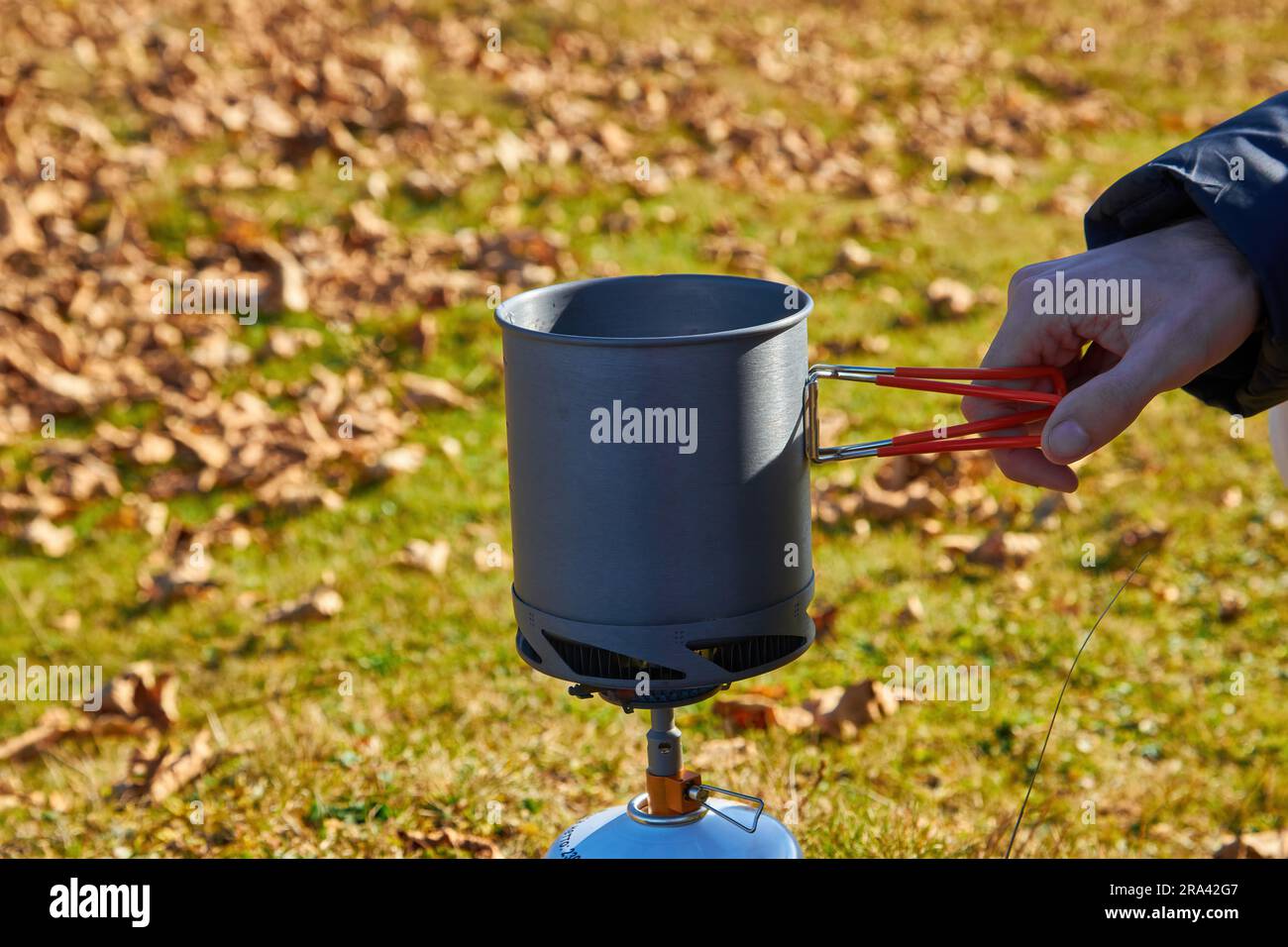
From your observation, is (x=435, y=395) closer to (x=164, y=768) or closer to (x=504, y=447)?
(x=504, y=447)

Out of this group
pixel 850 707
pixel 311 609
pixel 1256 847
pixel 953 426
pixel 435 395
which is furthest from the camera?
pixel 435 395

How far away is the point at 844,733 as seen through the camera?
353cm

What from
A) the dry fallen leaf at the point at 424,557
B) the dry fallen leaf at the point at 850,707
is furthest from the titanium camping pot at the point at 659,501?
the dry fallen leaf at the point at 424,557

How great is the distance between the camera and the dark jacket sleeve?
1.87 meters

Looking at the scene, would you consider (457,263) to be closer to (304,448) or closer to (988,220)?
(304,448)

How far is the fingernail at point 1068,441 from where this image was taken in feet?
6.23

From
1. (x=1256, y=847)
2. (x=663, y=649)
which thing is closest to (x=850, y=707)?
(x=1256, y=847)

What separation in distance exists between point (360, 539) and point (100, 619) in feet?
2.98

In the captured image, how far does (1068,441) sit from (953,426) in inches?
8.9

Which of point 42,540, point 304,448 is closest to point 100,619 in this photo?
point 42,540

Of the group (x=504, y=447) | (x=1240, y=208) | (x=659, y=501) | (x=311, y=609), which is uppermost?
(x=1240, y=208)

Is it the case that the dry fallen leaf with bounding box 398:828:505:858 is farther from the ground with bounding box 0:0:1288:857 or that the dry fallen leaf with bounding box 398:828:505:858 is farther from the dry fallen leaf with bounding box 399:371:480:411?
the dry fallen leaf with bounding box 399:371:480:411

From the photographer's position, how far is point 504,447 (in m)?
5.35

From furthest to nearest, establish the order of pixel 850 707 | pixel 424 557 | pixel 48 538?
1. pixel 48 538
2. pixel 424 557
3. pixel 850 707
